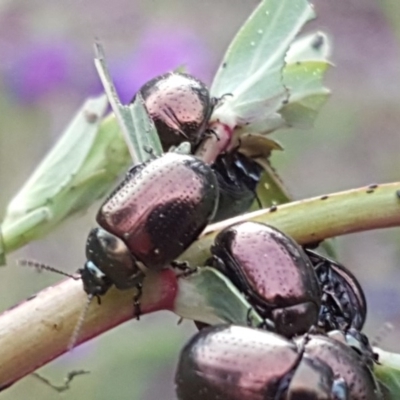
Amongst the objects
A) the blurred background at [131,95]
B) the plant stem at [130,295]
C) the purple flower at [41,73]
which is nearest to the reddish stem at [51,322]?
the plant stem at [130,295]

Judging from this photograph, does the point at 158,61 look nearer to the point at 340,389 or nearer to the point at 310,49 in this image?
the point at 310,49

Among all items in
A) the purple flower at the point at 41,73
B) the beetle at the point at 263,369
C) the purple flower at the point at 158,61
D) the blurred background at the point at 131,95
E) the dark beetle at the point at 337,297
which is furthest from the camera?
the purple flower at the point at 41,73

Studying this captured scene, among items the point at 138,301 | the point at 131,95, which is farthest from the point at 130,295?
the point at 131,95

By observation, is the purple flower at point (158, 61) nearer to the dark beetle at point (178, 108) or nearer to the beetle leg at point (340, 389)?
the dark beetle at point (178, 108)

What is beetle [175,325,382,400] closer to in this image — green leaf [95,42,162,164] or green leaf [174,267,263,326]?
green leaf [174,267,263,326]

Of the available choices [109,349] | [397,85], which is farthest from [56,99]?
[397,85]

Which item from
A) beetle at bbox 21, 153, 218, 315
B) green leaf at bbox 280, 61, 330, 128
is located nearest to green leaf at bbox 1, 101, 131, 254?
beetle at bbox 21, 153, 218, 315

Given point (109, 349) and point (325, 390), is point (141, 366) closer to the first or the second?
point (109, 349)
